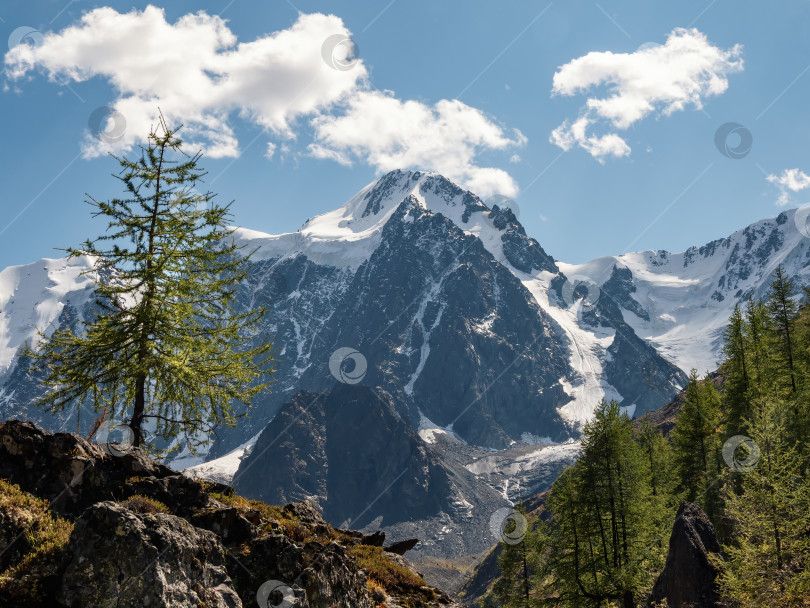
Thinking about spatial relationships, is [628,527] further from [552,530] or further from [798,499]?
[798,499]

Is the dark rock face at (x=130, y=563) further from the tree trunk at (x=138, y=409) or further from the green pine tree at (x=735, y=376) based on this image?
the green pine tree at (x=735, y=376)

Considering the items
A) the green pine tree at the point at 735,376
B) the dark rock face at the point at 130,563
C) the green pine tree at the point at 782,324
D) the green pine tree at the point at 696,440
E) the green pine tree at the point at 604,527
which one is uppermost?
the green pine tree at the point at 782,324

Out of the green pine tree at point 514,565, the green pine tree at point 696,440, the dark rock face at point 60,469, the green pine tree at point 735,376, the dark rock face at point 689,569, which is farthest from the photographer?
the green pine tree at point 696,440

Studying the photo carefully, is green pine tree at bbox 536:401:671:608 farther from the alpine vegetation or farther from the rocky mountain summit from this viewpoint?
the rocky mountain summit

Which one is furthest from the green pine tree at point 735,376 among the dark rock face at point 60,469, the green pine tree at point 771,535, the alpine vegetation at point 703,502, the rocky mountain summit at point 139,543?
the dark rock face at point 60,469


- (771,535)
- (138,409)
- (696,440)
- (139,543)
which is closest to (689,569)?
(771,535)

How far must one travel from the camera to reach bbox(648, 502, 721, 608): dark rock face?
31.9 meters

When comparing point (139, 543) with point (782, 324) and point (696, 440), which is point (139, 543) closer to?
point (696, 440)

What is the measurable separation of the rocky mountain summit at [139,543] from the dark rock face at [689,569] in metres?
19.9

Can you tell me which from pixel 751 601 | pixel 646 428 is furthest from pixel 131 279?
pixel 646 428

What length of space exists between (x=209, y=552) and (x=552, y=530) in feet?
82.7

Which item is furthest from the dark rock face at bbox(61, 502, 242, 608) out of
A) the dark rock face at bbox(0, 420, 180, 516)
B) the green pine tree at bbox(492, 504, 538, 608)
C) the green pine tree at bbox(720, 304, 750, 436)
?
the green pine tree at bbox(720, 304, 750, 436)

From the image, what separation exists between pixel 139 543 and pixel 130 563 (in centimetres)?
38

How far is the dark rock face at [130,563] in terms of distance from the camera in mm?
11383
